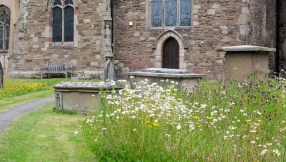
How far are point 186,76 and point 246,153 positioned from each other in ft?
22.2

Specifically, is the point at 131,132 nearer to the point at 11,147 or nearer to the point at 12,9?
the point at 11,147

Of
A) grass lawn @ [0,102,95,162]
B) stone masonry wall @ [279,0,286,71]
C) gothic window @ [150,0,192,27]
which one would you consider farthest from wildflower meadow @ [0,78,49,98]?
stone masonry wall @ [279,0,286,71]

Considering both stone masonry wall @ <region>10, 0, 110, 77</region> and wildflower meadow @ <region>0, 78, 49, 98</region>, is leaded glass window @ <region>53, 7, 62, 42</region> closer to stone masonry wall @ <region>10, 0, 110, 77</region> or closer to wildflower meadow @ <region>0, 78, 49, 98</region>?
stone masonry wall @ <region>10, 0, 110, 77</region>

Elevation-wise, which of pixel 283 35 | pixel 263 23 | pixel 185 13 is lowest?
pixel 283 35

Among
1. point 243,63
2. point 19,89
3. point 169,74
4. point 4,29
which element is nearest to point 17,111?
point 169,74

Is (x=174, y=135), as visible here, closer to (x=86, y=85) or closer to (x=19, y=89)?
(x=86, y=85)

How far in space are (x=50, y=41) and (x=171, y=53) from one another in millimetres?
6886

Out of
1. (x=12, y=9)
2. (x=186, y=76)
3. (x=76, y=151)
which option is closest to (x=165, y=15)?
(x=186, y=76)

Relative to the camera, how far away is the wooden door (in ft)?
75.1

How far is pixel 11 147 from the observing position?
7934 millimetres

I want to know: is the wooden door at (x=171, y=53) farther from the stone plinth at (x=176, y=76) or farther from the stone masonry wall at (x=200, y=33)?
the stone plinth at (x=176, y=76)

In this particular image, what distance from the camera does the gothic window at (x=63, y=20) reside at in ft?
81.5

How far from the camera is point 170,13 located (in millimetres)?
23391

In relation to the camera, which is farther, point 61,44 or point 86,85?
point 61,44
